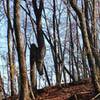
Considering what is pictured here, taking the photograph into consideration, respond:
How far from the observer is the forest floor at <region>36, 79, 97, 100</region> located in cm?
1509

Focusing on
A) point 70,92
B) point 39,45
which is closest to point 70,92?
point 70,92

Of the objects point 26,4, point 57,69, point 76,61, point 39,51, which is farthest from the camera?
point 76,61

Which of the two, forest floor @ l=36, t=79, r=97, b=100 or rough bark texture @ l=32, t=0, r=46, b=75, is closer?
forest floor @ l=36, t=79, r=97, b=100

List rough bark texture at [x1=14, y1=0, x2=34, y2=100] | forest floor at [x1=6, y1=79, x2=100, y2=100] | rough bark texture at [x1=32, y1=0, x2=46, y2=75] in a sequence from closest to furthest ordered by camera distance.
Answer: rough bark texture at [x1=14, y1=0, x2=34, y2=100] → forest floor at [x1=6, y1=79, x2=100, y2=100] → rough bark texture at [x1=32, y1=0, x2=46, y2=75]

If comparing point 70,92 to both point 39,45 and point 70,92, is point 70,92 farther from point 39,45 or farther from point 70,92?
point 39,45

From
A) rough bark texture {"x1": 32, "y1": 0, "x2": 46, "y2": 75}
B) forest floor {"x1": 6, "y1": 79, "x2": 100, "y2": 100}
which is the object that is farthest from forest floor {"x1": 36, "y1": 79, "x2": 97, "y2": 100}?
rough bark texture {"x1": 32, "y1": 0, "x2": 46, "y2": 75}

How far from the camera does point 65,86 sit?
18703 millimetres

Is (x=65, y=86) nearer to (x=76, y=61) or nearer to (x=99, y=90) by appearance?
(x=99, y=90)

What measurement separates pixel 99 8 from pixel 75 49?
273 inches

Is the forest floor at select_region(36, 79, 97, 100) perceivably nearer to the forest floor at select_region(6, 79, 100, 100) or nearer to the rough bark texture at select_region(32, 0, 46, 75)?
the forest floor at select_region(6, 79, 100, 100)

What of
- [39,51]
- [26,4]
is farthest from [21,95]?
[26,4]

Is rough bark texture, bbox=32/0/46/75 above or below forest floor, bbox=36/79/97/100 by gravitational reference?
above

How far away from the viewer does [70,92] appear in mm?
→ 16797

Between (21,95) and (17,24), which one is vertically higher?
(17,24)
